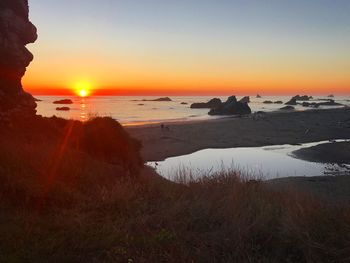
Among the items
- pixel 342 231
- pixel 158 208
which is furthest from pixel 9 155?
pixel 342 231

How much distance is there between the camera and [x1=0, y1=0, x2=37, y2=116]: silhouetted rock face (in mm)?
16141

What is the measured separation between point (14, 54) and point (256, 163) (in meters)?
20.0

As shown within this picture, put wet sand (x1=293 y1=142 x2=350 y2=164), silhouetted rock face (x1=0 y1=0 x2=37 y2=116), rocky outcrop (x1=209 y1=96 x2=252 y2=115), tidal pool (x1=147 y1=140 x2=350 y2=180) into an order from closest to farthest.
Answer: silhouetted rock face (x1=0 y1=0 x2=37 y2=116) → tidal pool (x1=147 y1=140 x2=350 y2=180) → wet sand (x1=293 y1=142 x2=350 y2=164) → rocky outcrop (x1=209 y1=96 x2=252 y2=115)

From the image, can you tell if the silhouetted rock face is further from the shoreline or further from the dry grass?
the shoreline

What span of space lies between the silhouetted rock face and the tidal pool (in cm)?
1060

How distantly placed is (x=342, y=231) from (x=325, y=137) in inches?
1835

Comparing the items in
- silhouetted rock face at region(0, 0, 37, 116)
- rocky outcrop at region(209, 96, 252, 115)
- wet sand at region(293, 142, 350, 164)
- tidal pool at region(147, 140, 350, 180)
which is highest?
silhouetted rock face at region(0, 0, 37, 116)

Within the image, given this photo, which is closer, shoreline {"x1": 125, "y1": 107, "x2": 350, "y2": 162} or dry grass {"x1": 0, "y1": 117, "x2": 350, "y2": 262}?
dry grass {"x1": 0, "y1": 117, "x2": 350, "y2": 262}

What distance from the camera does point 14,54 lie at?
1672cm

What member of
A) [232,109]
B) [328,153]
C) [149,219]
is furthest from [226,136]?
[232,109]

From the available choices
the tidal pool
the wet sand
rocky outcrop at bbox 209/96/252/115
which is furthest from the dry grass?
rocky outcrop at bbox 209/96/252/115

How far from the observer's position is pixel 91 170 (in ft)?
39.9

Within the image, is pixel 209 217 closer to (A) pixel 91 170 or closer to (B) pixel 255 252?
(B) pixel 255 252

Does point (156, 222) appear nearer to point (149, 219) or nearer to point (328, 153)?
point (149, 219)
